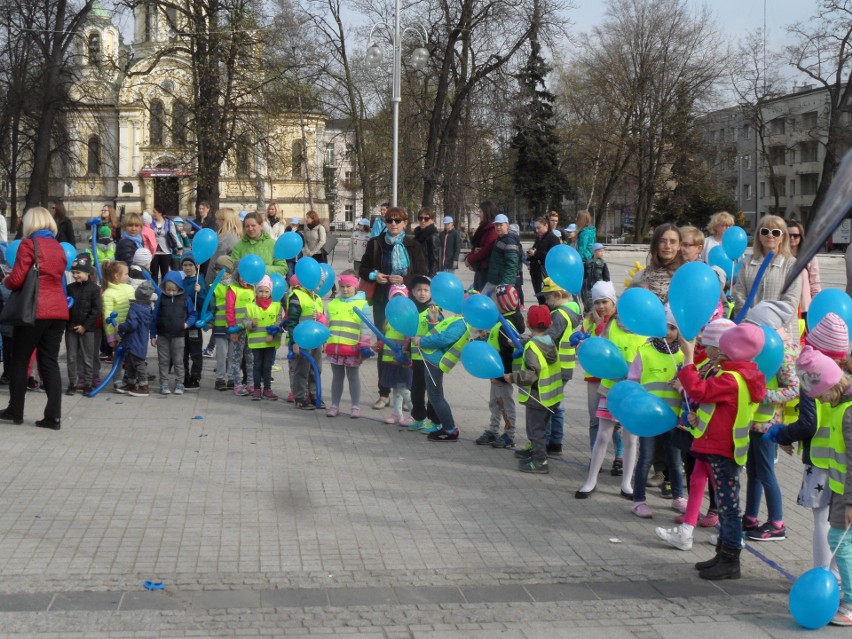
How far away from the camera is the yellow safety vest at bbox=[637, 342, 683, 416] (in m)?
6.37

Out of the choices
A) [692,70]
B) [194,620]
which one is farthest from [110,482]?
[692,70]

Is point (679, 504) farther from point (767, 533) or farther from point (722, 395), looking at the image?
point (722, 395)

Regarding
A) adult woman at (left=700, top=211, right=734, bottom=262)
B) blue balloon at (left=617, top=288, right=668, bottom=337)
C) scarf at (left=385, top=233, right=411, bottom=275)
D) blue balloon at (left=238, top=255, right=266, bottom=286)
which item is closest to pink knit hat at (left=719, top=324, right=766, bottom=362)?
blue balloon at (left=617, top=288, right=668, bottom=337)

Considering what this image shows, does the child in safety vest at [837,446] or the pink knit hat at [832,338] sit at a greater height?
the pink knit hat at [832,338]

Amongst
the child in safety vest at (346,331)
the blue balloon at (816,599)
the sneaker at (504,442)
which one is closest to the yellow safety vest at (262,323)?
the child in safety vest at (346,331)

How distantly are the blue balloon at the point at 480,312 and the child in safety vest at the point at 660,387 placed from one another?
1.58m

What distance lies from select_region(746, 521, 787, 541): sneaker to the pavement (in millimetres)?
97

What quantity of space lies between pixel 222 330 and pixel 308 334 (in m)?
1.85

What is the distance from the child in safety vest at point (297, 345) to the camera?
10039 mm

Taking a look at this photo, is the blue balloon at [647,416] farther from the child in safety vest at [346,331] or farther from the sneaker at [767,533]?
the child in safety vest at [346,331]

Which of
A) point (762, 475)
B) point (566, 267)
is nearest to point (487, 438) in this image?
point (566, 267)

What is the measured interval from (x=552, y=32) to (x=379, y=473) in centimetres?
2526

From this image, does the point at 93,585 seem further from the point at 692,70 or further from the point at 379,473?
the point at 692,70

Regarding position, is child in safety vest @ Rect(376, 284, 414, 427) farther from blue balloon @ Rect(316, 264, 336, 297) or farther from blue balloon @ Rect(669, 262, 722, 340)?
blue balloon @ Rect(669, 262, 722, 340)
